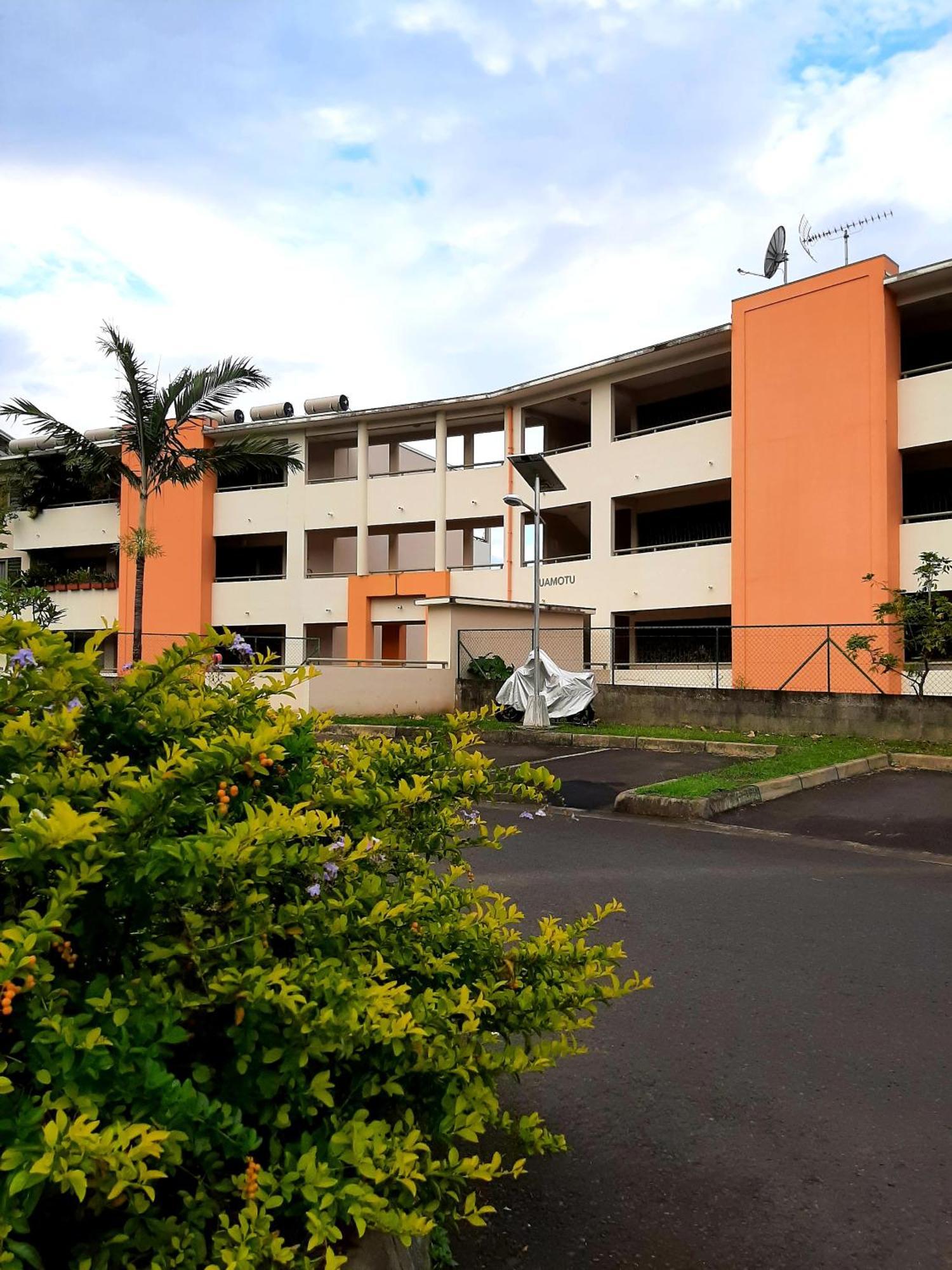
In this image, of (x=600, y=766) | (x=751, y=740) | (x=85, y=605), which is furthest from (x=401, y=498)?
(x=600, y=766)

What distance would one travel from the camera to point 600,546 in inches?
1049

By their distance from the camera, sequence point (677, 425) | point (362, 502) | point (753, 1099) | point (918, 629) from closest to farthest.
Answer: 1. point (753, 1099)
2. point (918, 629)
3. point (677, 425)
4. point (362, 502)

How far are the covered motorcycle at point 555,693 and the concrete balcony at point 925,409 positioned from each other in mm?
9680

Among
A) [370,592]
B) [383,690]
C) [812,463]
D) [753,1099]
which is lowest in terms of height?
[753,1099]

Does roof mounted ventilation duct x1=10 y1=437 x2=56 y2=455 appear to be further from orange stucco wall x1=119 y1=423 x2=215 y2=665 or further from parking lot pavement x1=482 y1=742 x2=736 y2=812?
parking lot pavement x1=482 y1=742 x2=736 y2=812

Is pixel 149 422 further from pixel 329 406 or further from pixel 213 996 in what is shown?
pixel 213 996

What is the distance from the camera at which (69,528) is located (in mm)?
35438

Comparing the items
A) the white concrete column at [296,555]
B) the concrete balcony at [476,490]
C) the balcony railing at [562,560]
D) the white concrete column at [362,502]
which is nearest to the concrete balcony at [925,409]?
the balcony railing at [562,560]

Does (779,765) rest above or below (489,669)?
below

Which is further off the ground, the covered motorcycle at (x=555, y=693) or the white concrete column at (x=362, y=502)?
the white concrete column at (x=362, y=502)

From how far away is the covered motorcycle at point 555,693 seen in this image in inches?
693

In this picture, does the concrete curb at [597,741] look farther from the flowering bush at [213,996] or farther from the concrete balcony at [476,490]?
the concrete balcony at [476,490]

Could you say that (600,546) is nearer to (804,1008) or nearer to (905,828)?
(905,828)

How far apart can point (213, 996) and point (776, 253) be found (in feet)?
84.5
